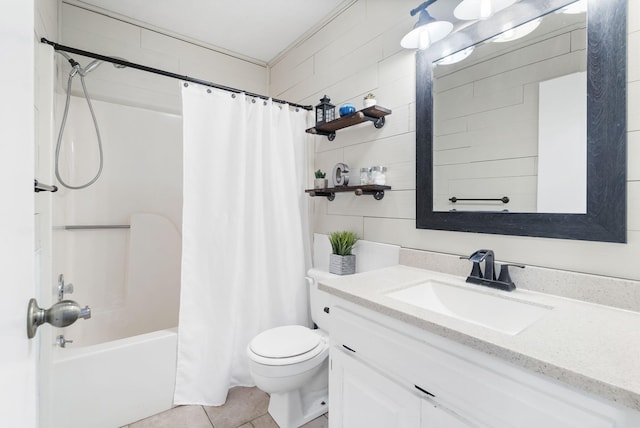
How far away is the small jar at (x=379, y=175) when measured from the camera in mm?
1679

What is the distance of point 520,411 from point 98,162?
8.39ft

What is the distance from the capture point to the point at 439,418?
850 mm

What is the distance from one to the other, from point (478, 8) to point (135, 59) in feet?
7.20

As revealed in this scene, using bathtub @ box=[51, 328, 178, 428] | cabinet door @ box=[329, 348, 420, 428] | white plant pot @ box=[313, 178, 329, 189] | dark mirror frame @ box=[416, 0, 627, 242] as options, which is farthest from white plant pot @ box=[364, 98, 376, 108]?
bathtub @ box=[51, 328, 178, 428]

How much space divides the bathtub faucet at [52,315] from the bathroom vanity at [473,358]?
80 cm

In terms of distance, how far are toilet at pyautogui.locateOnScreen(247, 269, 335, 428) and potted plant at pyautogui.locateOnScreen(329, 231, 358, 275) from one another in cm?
8

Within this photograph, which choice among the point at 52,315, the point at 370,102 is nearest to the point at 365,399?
the point at 52,315

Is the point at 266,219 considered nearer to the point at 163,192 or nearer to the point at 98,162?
the point at 163,192

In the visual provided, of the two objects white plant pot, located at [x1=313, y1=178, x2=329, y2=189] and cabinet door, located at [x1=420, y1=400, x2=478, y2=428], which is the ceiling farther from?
cabinet door, located at [x1=420, y1=400, x2=478, y2=428]

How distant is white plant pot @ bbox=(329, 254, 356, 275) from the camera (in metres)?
1.83

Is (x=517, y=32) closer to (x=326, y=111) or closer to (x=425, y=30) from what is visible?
(x=425, y=30)

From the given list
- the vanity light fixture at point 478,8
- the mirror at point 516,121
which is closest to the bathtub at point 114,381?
the mirror at point 516,121

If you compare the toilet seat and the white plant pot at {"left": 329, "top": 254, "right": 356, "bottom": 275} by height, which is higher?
the white plant pot at {"left": 329, "top": 254, "right": 356, "bottom": 275}

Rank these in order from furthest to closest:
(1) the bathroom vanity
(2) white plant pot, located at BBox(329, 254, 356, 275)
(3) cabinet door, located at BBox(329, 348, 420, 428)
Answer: (2) white plant pot, located at BBox(329, 254, 356, 275) < (3) cabinet door, located at BBox(329, 348, 420, 428) < (1) the bathroom vanity
